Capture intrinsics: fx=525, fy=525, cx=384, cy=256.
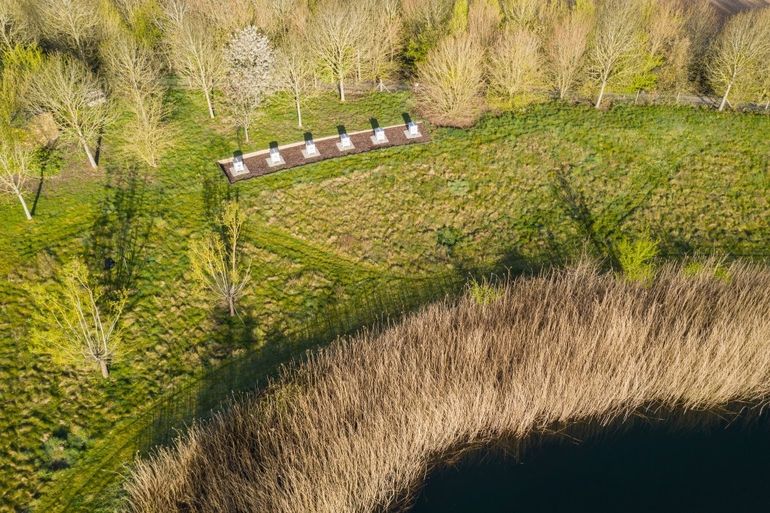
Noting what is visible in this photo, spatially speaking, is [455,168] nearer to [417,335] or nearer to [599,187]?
[599,187]

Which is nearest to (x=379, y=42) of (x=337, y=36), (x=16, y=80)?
(x=337, y=36)

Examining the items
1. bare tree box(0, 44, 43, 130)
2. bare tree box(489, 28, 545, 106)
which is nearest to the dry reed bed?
bare tree box(489, 28, 545, 106)

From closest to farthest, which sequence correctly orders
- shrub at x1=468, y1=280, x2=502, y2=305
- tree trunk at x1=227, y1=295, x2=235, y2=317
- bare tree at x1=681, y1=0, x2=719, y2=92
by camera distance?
shrub at x1=468, y1=280, x2=502, y2=305 < tree trunk at x1=227, y1=295, x2=235, y2=317 < bare tree at x1=681, y1=0, x2=719, y2=92

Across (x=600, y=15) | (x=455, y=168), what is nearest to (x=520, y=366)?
(x=455, y=168)

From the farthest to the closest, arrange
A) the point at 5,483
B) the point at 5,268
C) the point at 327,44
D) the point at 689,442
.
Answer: the point at 327,44
the point at 5,268
the point at 689,442
the point at 5,483

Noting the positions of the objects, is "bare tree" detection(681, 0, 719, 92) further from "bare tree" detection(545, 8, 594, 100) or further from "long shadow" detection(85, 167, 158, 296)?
"long shadow" detection(85, 167, 158, 296)

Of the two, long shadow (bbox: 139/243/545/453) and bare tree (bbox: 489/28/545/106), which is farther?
bare tree (bbox: 489/28/545/106)
